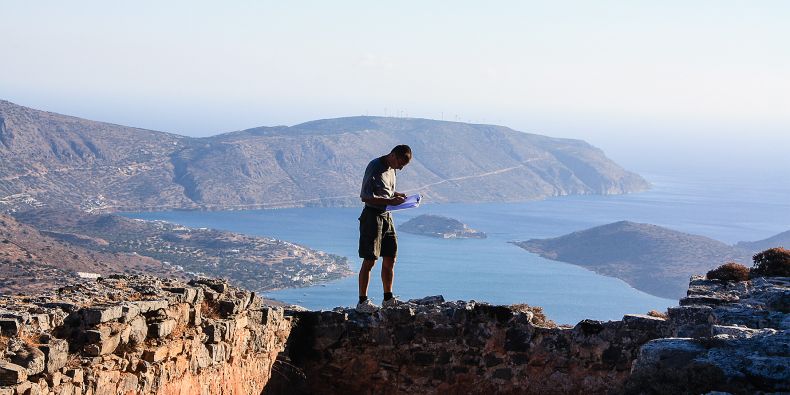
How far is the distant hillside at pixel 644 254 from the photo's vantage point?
8869 cm

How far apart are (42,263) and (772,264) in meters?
29.7

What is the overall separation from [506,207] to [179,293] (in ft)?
511

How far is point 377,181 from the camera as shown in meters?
10.5

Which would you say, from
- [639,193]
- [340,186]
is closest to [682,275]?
[340,186]

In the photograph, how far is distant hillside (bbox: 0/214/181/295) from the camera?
95.6 ft

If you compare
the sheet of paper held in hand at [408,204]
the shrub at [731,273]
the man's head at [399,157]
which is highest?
the man's head at [399,157]

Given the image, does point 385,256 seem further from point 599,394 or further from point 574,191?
point 574,191

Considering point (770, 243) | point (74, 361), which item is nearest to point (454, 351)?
point (74, 361)

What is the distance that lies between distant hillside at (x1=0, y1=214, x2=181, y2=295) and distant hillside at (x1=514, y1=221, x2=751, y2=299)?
1763 inches

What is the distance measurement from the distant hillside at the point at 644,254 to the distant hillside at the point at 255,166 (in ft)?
128

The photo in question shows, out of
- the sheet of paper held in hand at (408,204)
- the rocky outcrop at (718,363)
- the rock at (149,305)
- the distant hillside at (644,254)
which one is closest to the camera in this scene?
the rocky outcrop at (718,363)

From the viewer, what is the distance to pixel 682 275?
88.9 metres

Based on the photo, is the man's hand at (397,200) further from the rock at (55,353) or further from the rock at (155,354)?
the rock at (55,353)

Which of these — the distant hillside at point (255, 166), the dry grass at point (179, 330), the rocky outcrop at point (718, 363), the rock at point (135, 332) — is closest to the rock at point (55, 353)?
the rock at point (135, 332)
